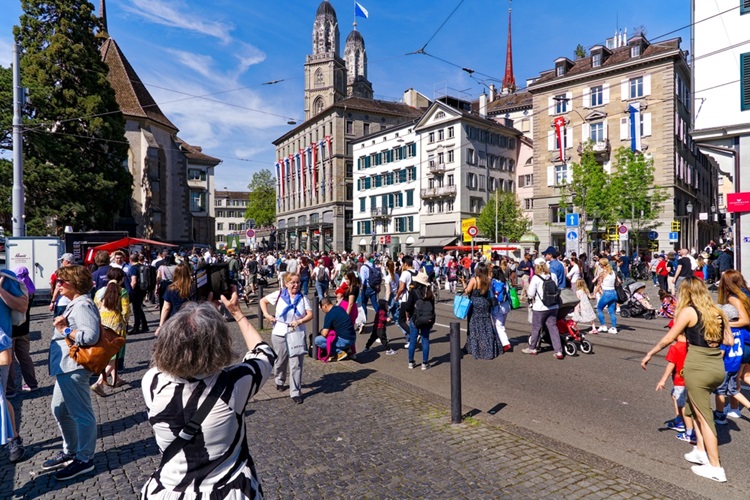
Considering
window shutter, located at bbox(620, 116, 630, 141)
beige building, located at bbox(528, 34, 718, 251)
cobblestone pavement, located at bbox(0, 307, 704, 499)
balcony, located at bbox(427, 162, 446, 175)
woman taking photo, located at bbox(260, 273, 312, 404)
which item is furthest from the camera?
balcony, located at bbox(427, 162, 446, 175)

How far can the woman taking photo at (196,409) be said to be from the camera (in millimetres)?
2145

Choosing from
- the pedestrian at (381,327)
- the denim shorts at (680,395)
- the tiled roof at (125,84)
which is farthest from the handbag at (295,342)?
the tiled roof at (125,84)

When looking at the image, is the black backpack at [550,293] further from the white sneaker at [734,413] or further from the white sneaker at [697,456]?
the white sneaker at [697,456]

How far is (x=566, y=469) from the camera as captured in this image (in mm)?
4438

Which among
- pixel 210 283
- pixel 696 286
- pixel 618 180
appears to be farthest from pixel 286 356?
pixel 618 180

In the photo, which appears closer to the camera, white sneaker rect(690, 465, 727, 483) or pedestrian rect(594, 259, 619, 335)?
white sneaker rect(690, 465, 727, 483)

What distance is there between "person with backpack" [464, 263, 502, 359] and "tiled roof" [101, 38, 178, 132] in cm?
4493

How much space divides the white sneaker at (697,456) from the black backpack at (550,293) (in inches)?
170

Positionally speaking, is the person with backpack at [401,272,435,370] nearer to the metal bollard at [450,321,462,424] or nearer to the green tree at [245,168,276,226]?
the metal bollard at [450,321,462,424]

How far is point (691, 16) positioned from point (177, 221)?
156ft

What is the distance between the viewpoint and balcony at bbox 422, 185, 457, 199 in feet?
172

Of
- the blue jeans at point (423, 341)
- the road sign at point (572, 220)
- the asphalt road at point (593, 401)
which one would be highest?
the road sign at point (572, 220)

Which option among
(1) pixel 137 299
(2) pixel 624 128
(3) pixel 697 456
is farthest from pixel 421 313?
(2) pixel 624 128

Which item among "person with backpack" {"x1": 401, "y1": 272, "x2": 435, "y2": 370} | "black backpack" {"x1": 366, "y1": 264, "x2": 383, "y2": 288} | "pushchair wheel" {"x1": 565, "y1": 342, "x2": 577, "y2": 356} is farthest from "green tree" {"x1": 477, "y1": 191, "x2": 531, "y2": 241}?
"person with backpack" {"x1": 401, "y1": 272, "x2": 435, "y2": 370}
